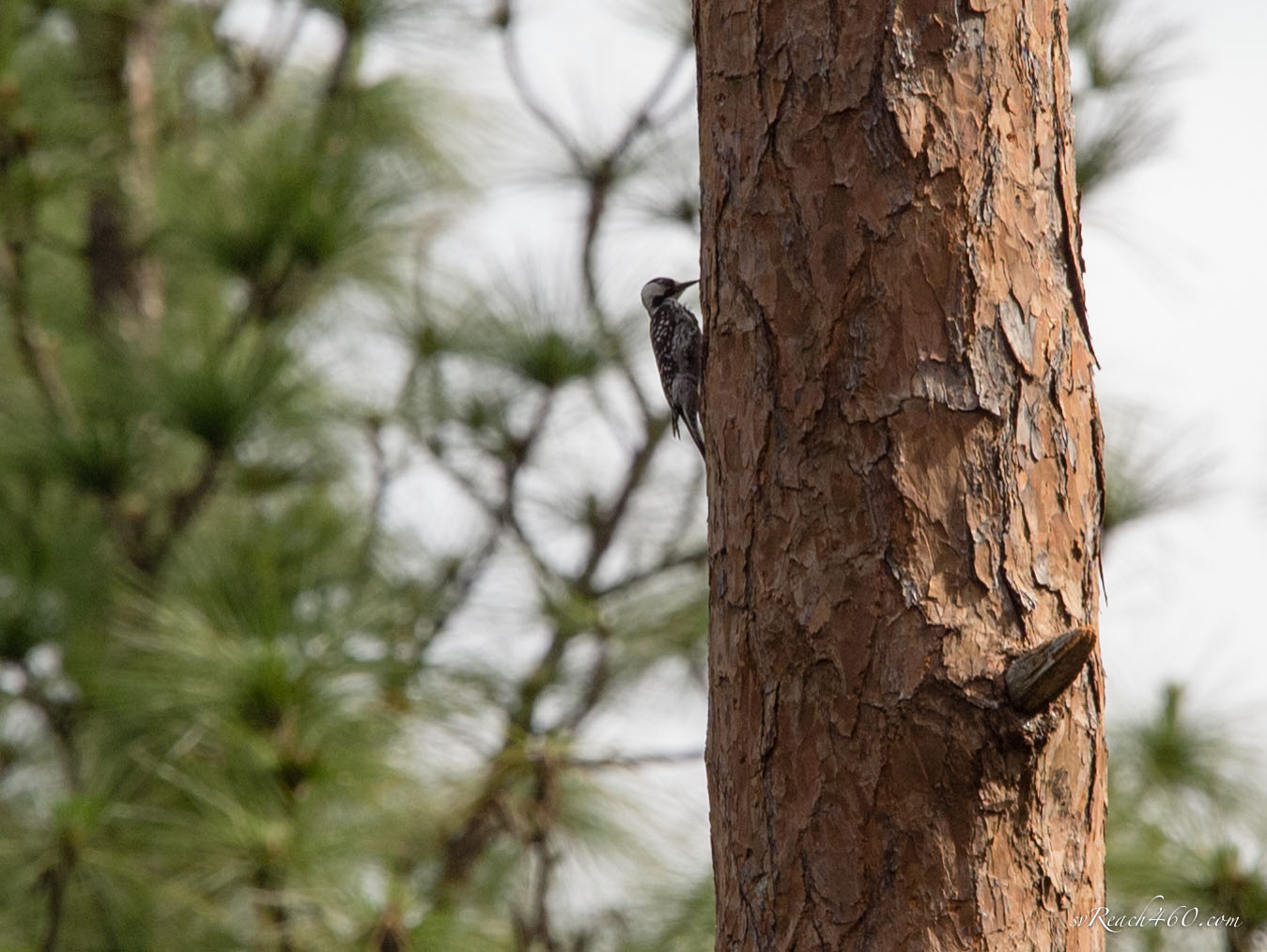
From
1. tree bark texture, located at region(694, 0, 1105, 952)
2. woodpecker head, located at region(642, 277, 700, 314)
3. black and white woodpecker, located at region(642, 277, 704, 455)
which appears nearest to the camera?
tree bark texture, located at region(694, 0, 1105, 952)

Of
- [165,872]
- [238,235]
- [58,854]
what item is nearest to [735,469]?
[58,854]

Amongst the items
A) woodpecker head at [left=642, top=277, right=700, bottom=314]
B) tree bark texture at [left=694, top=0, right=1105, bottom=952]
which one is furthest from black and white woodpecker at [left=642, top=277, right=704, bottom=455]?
tree bark texture at [left=694, top=0, right=1105, bottom=952]

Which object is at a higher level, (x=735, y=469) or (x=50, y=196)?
(x=50, y=196)

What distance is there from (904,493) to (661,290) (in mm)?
1831

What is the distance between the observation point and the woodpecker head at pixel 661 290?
305cm

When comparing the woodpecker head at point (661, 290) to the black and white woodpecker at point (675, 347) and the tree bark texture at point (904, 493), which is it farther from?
the tree bark texture at point (904, 493)

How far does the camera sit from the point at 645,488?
3.77m

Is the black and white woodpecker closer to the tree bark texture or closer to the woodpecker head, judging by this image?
the woodpecker head

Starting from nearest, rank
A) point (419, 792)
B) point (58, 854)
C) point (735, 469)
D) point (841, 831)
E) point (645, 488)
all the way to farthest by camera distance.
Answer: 1. point (841, 831)
2. point (735, 469)
3. point (58, 854)
4. point (419, 792)
5. point (645, 488)

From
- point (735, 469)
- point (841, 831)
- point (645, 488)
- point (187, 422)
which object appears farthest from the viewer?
point (645, 488)

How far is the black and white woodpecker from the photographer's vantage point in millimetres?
2818

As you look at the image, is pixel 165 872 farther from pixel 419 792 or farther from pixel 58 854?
pixel 419 792

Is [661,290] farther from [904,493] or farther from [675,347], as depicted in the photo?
[904,493]

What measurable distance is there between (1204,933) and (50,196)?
281 cm
